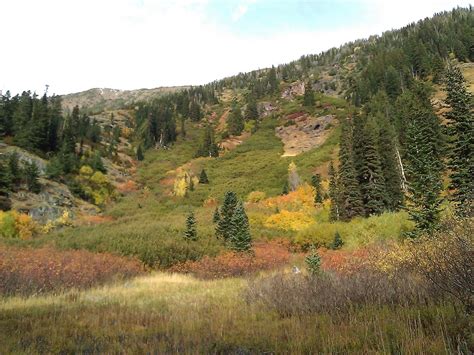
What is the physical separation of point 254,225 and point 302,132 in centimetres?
4831

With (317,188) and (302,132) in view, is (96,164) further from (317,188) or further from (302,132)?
(302,132)

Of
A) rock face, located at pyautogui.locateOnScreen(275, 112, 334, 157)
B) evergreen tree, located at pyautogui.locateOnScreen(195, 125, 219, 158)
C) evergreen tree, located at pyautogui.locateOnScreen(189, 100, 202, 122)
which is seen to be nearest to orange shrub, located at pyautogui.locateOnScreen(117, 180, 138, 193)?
evergreen tree, located at pyautogui.locateOnScreen(195, 125, 219, 158)

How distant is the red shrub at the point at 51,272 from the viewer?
11297mm

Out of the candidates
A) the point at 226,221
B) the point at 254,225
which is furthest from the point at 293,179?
the point at 226,221

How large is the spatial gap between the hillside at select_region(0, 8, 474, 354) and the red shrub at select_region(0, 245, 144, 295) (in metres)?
0.08

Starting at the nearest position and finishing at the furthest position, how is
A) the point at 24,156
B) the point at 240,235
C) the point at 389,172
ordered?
the point at 240,235 → the point at 389,172 → the point at 24,156

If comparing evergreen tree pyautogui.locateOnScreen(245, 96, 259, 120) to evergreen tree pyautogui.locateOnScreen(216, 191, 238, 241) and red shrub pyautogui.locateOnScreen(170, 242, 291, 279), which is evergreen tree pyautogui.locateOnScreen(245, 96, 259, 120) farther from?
red shrub pyautogui.locateOnScreen(170, 242, 291, 279)

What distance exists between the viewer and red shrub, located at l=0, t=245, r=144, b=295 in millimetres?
11297

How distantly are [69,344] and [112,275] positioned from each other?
10276mm

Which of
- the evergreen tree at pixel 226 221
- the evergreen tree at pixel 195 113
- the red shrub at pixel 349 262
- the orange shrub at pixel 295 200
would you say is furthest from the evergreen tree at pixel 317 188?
the evergreen tree at pixel 195 113

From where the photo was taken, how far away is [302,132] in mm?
82875

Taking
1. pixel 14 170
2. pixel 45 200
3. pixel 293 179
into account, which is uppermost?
pixel 14 170

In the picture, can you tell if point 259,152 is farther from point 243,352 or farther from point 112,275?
point 243,352

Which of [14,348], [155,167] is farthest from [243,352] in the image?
[155,167]
